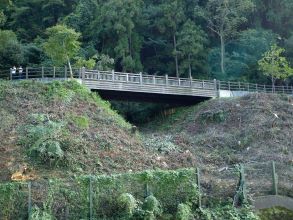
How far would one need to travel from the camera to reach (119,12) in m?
37.1

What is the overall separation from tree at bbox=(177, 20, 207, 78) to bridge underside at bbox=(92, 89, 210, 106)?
21.2 feet

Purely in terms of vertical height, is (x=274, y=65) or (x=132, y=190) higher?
(x=274, y=65)

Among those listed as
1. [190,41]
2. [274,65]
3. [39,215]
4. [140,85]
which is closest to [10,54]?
[140,85]

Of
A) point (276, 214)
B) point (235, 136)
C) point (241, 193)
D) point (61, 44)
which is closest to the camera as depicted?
point (241, 193)

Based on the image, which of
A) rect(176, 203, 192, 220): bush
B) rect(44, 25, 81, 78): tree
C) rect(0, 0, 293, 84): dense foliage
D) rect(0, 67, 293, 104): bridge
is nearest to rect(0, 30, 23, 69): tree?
rect(0, 0, 293, 84): dense foliage

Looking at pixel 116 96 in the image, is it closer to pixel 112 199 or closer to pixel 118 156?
pixel 118 156

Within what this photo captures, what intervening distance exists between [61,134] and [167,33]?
23.9 metres

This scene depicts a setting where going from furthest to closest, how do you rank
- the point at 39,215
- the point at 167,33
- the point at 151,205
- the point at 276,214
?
the point at 167,33 < the point at 276,214 < the point at 151,205 < the point at 39,215

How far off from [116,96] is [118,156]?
12.0 m

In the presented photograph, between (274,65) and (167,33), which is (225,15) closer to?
(167,33)

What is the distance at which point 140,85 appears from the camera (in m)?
28.5

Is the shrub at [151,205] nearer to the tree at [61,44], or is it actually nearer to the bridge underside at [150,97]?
the bridge underside at [150,97]

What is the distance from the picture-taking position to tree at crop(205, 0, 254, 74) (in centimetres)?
3884

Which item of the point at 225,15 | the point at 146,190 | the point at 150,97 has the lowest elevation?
the point at 146,190
